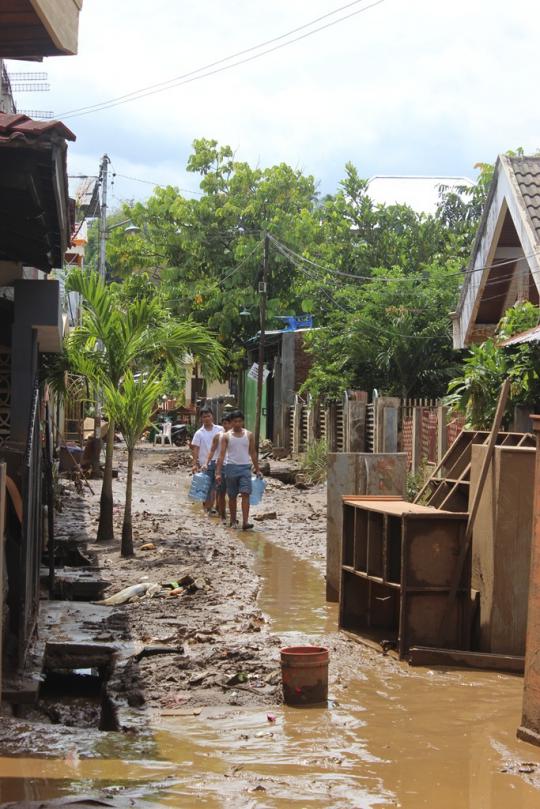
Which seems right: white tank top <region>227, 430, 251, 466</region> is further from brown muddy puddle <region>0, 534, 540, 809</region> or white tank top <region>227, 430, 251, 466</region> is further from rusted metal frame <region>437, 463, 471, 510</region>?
brown muddy puddle <region>0, 534, 540, 809</region>

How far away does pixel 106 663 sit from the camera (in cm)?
768

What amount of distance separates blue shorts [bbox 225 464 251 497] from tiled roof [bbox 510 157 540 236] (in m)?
5.53

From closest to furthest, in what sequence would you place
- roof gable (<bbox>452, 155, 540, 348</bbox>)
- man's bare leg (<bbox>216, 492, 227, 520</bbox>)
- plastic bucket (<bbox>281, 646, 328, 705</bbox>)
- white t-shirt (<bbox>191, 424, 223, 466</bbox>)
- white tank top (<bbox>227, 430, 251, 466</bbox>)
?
1. plastic bucket (<bbox>281, 646, 328, 705</bbox>)
2. roof gable (<bbox>452, 155, 540, 348</bbox>)
3. white tank top (<bbox>227, 430, 251, 466</bbox>)
4. man's bare leg (<bbox>216, 492, 227, 520</bbox>)
5. white t-shirt (<bbox>191, 424, 223, 466</bbox>)

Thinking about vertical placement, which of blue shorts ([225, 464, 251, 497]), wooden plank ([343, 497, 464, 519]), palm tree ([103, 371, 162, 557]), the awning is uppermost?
the awning

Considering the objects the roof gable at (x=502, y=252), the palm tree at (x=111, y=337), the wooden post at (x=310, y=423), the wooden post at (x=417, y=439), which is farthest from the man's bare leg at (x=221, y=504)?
the wooden post at (x=310, y=423)

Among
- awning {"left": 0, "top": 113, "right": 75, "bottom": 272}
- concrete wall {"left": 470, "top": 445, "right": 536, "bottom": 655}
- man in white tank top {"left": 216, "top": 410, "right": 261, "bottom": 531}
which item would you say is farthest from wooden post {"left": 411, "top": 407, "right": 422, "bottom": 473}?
awning {"left": 0, "top": 113, "right": 75, "bottom": 272}

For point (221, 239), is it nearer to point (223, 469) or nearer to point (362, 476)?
point (223, 469)

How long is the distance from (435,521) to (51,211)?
366 cm

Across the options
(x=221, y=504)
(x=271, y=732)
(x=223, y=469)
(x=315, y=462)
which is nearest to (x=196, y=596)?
(x=271, y=732)

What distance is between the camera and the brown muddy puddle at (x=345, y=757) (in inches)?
190

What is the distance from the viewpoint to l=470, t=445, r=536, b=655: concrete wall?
741cm

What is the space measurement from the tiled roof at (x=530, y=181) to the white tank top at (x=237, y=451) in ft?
17.5

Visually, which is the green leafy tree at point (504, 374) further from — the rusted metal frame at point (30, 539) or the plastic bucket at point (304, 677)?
the plastic bucket at point (304, 677)

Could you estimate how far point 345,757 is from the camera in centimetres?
547
